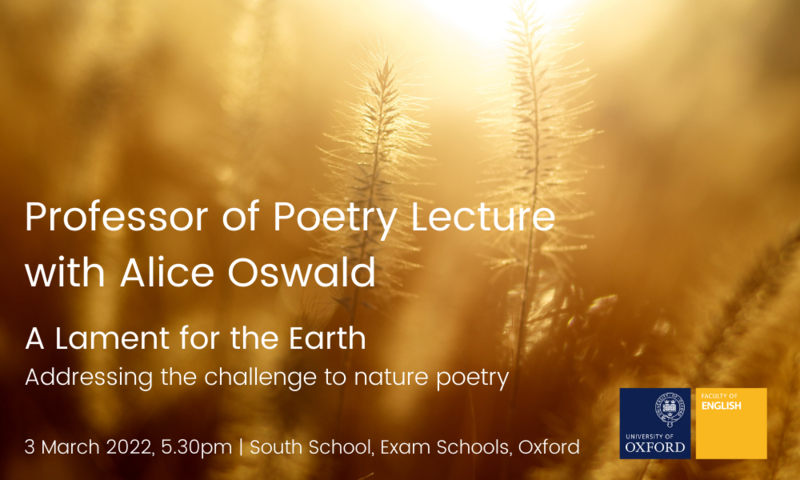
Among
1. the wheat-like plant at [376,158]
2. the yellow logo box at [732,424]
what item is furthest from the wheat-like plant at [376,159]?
the yellow logo box at [732,424]

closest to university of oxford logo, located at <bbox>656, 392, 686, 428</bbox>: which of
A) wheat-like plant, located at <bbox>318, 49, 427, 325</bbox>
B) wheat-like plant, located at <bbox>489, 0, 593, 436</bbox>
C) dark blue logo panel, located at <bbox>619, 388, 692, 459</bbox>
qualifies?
Answer: dark blue logo panel, located at <bbox>619, 388, 692, 459</bbox>

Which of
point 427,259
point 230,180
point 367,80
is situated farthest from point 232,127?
point 427,259

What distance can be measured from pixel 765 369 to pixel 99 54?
179 cm

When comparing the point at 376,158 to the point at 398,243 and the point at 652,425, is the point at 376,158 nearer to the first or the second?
the point at 398,243

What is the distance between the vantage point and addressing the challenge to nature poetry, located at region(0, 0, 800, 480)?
745 millimetres

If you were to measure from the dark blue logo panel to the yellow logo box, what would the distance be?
0.18ft

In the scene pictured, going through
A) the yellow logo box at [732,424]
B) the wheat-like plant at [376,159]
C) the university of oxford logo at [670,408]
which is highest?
the wheat-like plant at [376,159]

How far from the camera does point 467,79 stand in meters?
1.12

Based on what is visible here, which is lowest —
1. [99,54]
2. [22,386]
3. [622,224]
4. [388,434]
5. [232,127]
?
[388,434]

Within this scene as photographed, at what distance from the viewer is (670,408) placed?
32.1 inches

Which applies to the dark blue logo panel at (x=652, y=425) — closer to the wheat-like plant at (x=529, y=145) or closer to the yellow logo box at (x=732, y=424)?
the yellow logo box at (x=732, y=424)

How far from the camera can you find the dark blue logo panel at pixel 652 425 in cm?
81

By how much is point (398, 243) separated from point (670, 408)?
2.20 feet

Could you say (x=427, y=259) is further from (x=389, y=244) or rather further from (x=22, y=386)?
(x=22, y=386)
